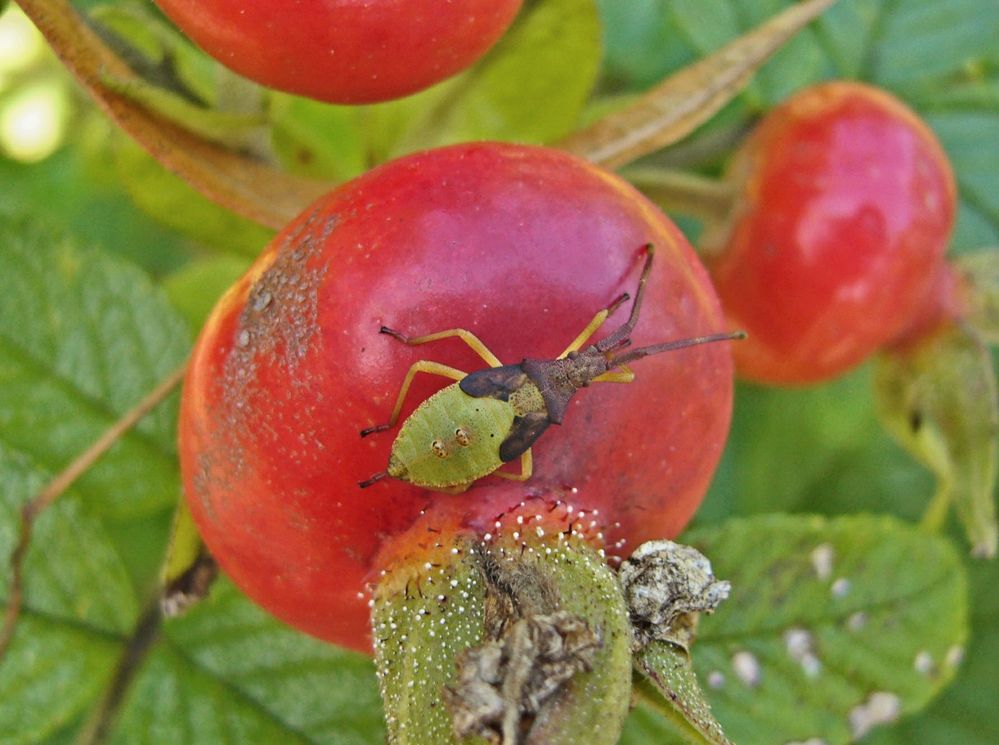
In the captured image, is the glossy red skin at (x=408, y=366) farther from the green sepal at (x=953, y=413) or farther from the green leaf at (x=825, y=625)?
the green sepal at (x=953, y=413)

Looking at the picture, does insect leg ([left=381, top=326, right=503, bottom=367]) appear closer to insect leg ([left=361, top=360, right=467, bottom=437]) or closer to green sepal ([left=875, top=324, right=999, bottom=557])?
insect leg ([left=361, top=360, right=467, bottom=437])

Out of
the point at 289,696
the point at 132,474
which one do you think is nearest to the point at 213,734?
the point at 289,696

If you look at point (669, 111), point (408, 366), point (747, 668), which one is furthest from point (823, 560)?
point (408, 366)

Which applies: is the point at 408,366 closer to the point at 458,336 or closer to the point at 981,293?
the point at 458,336

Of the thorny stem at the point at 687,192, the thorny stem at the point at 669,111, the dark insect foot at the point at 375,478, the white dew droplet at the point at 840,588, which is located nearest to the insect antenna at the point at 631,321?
the dark insect foot at the point at 375,478

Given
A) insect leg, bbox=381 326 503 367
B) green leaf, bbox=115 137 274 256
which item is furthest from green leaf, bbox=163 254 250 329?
insect leg, bbox=381 326 503 367

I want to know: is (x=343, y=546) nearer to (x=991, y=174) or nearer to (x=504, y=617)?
(x=504, y=617)
